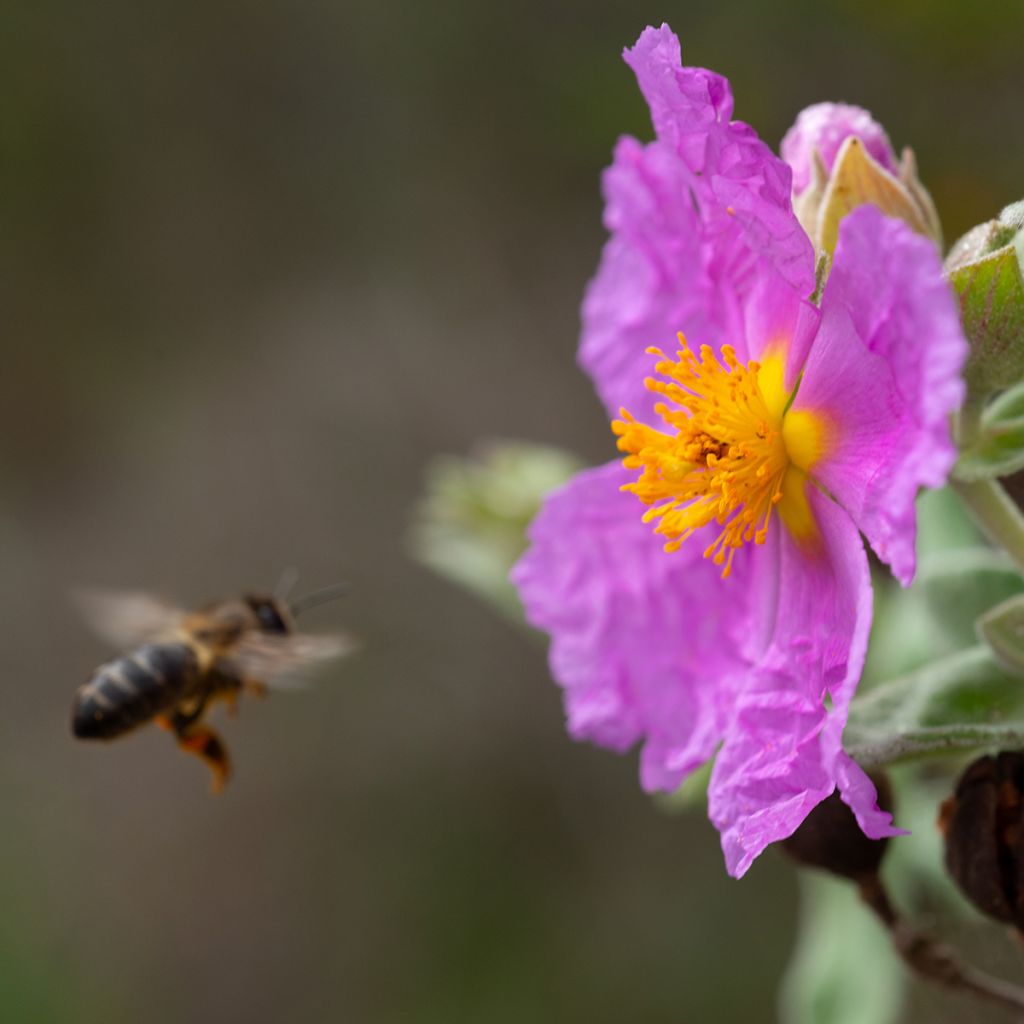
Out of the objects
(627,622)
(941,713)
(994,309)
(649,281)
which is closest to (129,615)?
(627,622)

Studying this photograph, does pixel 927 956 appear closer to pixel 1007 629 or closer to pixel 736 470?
pixel 1007 629

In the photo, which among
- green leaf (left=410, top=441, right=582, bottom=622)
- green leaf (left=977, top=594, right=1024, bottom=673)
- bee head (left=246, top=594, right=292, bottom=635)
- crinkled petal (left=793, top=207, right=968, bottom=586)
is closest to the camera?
crinkled petal (left=793, top=207, right=968, bottom=586)

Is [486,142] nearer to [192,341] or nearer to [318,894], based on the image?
[192,341]

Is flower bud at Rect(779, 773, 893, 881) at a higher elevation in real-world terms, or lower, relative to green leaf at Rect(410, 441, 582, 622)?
lower

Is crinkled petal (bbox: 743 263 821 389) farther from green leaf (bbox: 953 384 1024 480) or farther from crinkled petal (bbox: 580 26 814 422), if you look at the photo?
green leaf (bbox: 953 384 1024 480)

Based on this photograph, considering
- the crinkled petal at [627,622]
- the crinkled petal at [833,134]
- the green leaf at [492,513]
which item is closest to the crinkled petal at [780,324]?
the crinkled petal at [833,134]

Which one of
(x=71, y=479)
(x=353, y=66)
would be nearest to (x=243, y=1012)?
(x=71, y=479)

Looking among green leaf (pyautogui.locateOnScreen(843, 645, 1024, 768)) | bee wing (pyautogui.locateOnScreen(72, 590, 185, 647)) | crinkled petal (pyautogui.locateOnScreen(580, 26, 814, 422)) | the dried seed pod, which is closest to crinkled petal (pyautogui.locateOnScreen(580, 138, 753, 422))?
crinkled petal (pyautogui.locateOnScreen(580, 26, 814, 422))
